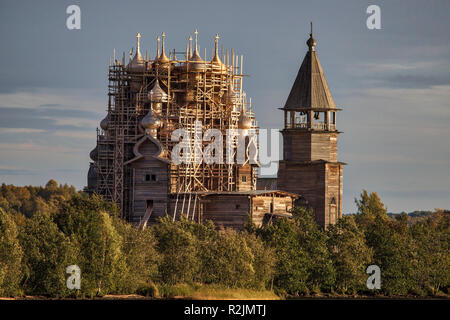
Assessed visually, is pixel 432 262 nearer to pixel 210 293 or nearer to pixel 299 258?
pixel 299 258

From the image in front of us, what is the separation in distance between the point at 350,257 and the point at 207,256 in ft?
33.8

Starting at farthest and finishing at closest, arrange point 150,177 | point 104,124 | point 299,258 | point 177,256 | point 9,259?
point 104,124
point 150,177
point 299,258
point 177,256
point 9,259

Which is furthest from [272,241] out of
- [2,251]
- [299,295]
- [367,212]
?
[367,212]

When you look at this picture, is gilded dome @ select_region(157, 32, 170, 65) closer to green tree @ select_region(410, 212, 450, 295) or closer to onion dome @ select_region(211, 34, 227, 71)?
onion dome @ select_region(211, 34, 227, 71)

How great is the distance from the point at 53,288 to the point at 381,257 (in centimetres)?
2409

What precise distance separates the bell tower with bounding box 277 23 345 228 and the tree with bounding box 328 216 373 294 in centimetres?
881

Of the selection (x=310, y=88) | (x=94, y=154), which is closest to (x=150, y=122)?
(x=94, y=154)

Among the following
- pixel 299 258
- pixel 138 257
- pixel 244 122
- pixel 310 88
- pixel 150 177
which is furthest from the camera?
pixel 310 88

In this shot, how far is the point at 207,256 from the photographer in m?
71.9

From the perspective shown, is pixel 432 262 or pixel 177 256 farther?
pixel 432 262

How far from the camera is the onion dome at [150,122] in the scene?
85.9 metres

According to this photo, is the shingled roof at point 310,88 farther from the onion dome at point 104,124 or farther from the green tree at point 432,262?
the onion dome at point 104,124

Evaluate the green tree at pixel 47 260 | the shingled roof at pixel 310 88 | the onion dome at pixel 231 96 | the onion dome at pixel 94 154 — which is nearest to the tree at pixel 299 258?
the shingled roof at pixel 310 88

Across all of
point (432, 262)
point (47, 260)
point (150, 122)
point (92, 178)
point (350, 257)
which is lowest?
point (432, 262)
